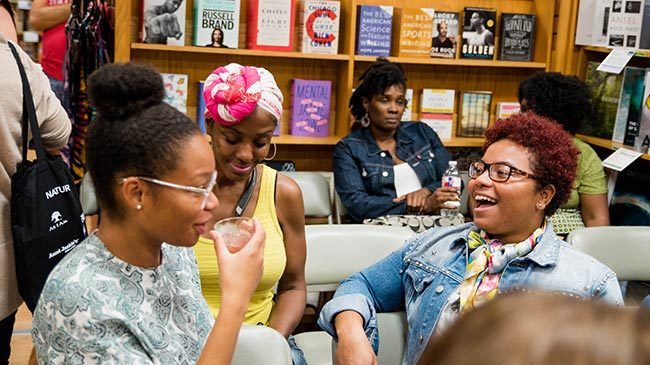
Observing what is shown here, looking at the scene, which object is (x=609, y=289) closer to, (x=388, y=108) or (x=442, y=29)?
(x=388, y=108)

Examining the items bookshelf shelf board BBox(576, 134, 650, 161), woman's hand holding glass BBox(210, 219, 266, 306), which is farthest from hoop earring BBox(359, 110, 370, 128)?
woman's hand holding glass BBox(210, 219, 266, 306)

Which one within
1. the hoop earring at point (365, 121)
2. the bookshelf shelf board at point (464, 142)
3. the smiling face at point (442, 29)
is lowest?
the bookshelf shelf board at point (464, 142)

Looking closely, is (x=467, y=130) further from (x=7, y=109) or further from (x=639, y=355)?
(x=639, y=355)

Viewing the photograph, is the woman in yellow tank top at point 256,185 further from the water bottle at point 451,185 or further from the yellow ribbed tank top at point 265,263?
the water bottle at point 451,185

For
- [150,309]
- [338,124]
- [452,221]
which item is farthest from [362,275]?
[338,124]

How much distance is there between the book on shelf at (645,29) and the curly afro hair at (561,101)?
0.37m

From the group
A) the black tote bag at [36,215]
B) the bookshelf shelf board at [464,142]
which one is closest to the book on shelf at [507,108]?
the bookshelf shelf board at [464,142]

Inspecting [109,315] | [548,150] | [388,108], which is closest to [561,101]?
[388,108]

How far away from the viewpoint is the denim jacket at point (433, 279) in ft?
6.64

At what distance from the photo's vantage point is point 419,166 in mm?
4289

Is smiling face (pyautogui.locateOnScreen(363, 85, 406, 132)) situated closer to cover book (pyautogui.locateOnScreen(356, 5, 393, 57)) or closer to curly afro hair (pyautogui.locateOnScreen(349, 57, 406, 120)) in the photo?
curly afro hair (pyautogui.locateOnScreen(349, 57, 406, 120))

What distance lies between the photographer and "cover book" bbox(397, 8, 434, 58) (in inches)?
183

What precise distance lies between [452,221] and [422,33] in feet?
4.06

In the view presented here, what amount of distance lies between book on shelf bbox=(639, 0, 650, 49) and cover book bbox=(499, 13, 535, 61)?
2.82 feet
